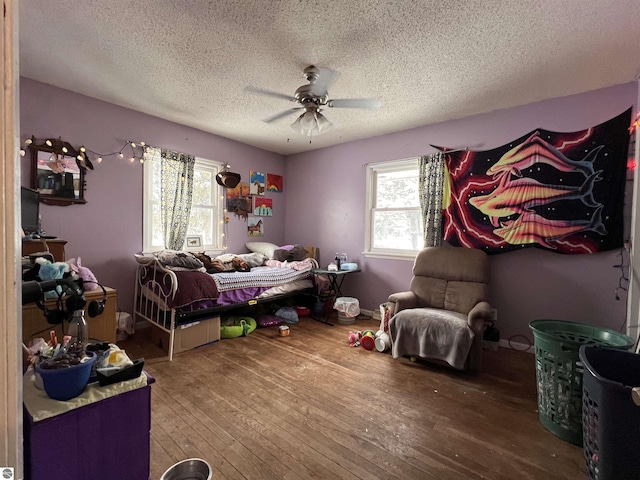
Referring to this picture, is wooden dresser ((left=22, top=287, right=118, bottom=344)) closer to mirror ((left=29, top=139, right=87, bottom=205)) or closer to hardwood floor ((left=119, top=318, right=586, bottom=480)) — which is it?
hardwood floor ((left=119, top=318, right=586, bottom=480))

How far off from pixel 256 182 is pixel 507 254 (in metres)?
3.67

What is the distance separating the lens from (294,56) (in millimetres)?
2303

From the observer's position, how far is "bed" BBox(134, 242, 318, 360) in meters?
2.85

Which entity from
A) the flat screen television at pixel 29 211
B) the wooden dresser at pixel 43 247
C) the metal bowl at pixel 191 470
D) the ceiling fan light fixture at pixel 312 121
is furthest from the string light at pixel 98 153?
the metal bowl at pixel 191 470

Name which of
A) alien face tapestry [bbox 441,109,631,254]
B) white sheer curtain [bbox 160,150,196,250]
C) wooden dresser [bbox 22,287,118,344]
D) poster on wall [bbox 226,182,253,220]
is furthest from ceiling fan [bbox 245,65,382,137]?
poster on wall [bbox 226,182,253,220]

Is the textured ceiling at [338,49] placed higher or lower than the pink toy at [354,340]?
higher

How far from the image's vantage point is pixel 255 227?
4.88 metres

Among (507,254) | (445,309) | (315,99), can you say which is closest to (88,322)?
(315,99)

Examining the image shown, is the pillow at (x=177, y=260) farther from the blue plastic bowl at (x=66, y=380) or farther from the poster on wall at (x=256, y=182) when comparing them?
the blue plastic bowl at (x=66, y=380)

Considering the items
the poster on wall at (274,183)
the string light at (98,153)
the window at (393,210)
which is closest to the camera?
the string light at (98,153)

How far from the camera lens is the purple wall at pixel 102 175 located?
2871 mm

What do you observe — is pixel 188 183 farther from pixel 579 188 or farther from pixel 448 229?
pixel 579 188

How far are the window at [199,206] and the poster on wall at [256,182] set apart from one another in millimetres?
543

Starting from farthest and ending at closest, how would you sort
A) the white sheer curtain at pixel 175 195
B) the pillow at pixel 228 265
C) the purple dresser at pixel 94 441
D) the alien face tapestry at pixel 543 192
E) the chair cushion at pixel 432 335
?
the white sheer curtain at pixel 175 195 → the pillow at pixel 228 265 → the alien face tapestry at pixel 543 192 → the chair cushion at pixel 432 335 → the purple dresser at pixel 94 441
